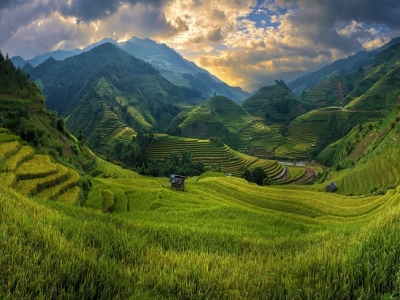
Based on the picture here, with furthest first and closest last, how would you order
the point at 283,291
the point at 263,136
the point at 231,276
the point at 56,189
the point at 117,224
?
1. the point at 263,136
2. the point at 56,189
3. the point at 117,224
4. the point at 231,276
5. the point at 283,291

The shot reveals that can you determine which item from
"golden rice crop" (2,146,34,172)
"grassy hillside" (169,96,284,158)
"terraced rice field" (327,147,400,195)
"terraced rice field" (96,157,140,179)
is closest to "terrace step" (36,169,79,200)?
"golden rice crop" (2,146,34,172)

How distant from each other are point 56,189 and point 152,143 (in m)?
82.4

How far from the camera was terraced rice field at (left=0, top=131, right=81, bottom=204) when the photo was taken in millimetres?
16000

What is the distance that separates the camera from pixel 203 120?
157 m

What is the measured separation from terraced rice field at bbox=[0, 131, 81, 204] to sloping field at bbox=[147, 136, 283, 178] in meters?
63.8

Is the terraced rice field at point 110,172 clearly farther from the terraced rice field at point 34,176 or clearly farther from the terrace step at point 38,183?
the terrace step at point 38,183

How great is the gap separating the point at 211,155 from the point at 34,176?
76427 millimetres

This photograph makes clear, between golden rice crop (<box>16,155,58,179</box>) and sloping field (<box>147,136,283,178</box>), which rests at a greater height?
golden rice crop (<box>16,155,58,179</box>)

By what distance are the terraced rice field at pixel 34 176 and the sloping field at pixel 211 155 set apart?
2513 inches

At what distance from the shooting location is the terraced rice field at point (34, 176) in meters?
16.0

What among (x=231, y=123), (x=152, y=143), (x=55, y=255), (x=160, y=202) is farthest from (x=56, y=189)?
(x=231, y=123)

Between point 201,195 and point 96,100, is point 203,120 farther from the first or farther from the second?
point 201,195

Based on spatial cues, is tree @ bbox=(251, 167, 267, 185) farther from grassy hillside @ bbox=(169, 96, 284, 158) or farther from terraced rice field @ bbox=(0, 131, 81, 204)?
grassy hillside @ bbox=(169, 96, 284, 158)

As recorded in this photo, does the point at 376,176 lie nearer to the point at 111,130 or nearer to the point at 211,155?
the point at 211,155
